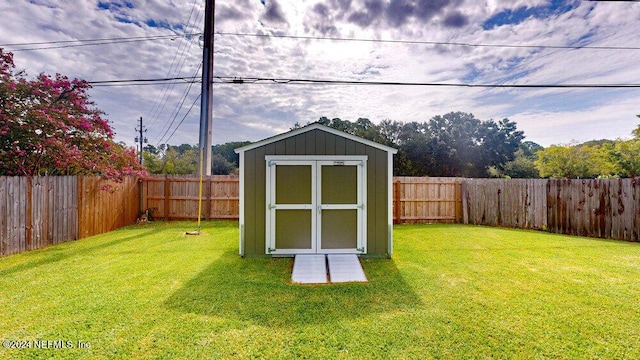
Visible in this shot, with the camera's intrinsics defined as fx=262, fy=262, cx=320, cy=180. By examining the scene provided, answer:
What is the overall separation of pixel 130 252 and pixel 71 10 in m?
7.93

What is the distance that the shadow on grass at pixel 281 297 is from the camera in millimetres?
3036

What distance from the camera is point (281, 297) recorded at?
11.5 feet

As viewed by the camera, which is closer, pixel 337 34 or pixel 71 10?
pixel 71 10

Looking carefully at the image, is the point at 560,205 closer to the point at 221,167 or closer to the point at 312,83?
the point at 312,83

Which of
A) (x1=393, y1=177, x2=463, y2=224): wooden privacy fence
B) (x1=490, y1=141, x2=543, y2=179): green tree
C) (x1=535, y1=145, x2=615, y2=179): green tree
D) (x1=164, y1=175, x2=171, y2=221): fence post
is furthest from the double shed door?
(x1=490, y1=141, x2=543, y2=179): green tree

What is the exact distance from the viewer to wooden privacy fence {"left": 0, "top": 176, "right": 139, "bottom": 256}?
5.37 metres

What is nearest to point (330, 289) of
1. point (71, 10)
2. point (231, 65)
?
point (231, 65)

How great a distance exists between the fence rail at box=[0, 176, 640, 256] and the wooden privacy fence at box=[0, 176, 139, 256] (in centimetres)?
2

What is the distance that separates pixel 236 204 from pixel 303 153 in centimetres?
585

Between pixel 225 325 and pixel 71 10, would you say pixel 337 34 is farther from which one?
pixel 225 325

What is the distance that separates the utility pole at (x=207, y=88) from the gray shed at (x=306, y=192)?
545cm

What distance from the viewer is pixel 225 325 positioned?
278 centimetres

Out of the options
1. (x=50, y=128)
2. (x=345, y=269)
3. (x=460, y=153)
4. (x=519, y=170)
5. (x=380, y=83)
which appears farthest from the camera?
(x=460, y=153)

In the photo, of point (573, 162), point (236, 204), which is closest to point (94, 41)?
point (236, 204)
